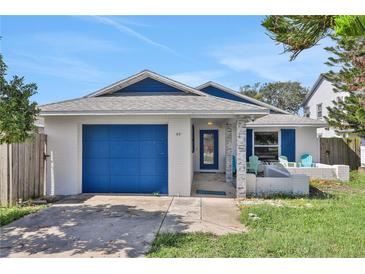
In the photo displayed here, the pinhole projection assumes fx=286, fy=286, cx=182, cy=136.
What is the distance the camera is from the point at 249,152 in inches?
693

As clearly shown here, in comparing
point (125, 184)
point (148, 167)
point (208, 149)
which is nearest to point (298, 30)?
point (148, 167)

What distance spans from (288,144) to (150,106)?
406 inches

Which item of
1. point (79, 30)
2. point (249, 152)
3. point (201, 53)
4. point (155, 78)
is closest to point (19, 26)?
point (79, 30)

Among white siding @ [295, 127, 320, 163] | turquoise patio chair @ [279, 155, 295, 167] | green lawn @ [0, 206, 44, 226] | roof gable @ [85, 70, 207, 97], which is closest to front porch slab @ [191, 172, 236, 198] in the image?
turquoise patio chair @ [279, 155, 295, 167]

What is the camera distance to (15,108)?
6.61 meters

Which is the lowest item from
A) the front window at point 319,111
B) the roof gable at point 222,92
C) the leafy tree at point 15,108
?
the leafy tree at point 15,108

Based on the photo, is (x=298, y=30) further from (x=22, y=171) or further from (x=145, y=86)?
(x=145, y=86)

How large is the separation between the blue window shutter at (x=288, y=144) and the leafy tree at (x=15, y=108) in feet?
46.0

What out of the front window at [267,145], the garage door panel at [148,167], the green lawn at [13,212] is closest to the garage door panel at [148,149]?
the garage door panel at [148,167]

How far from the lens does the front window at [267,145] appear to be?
56.9ft

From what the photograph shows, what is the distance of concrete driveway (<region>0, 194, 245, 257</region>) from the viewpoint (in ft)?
17.1

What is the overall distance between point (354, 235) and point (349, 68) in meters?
13.0

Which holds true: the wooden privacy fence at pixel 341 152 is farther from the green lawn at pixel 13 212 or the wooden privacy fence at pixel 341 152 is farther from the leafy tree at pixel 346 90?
the green lawn at pixel 13 212

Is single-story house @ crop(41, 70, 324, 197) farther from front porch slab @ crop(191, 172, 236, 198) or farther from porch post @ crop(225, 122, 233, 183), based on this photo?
porch post @ crop(225, 122, 233, 183)
